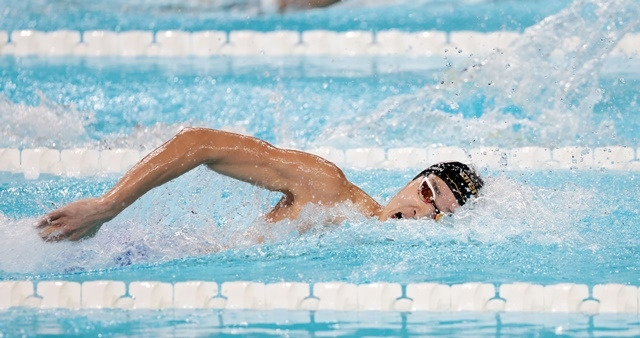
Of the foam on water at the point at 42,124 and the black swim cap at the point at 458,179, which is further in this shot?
the foam on water at the point at 42,124

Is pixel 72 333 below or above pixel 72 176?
below

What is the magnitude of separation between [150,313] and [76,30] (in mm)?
3820

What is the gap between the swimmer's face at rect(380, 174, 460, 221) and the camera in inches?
116

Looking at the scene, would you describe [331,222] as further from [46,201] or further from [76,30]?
[76,30]

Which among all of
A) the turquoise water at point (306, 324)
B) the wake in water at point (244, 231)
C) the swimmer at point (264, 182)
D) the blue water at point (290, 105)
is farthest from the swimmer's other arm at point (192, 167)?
the blue water at point (290, 105)

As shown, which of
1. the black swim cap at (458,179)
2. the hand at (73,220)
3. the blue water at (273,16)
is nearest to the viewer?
the hand at (73,220)

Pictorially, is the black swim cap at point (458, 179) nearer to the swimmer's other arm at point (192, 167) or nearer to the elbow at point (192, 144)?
the swimmer's other arm at point (192, 167)

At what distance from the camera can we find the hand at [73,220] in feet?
8.55

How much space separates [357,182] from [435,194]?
1343mm

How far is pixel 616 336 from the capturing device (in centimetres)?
266

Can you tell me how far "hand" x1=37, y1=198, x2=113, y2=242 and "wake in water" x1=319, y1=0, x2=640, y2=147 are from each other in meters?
2.13

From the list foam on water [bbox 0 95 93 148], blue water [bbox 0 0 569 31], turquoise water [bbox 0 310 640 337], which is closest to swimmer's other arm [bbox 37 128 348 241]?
turquoise water [bbox 0 310 640 337]

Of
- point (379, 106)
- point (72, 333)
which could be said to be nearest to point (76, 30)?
point (379, 106)

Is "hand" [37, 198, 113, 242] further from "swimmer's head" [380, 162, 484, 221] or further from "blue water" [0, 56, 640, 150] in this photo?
"blue water" [0, 56, 640, 150]
